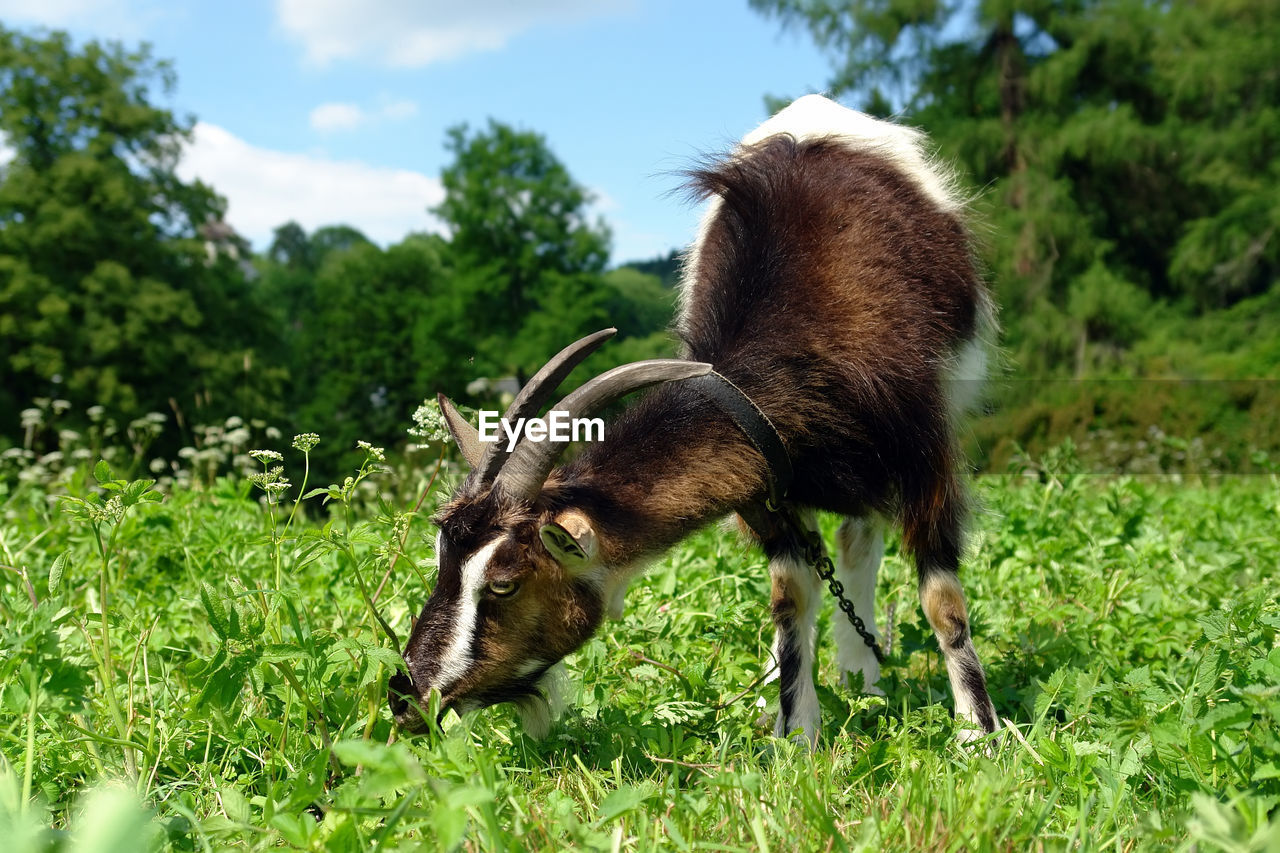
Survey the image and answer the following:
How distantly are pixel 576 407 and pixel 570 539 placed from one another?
13.7 inches

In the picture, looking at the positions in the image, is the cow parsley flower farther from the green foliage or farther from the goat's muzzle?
the green foliage

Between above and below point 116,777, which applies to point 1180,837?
below

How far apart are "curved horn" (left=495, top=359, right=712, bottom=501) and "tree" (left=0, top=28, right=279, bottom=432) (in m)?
21.2

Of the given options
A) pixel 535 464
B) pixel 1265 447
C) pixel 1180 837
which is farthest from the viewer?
pixel 1265 447

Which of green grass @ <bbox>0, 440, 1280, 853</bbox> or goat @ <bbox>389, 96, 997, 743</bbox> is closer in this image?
green grass @ <bbox>0, 440, 1280, 853</bbox>

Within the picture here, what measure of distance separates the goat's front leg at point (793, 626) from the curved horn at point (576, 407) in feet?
3.17

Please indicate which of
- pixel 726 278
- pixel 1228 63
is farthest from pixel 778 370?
pixel 1228 63

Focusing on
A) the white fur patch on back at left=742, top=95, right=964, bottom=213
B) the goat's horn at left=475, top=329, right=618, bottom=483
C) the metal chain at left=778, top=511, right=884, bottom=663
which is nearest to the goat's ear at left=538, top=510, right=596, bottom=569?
the goat's horn at left=475, top=329, right=618, bottom=483

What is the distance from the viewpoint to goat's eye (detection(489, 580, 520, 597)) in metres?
2.56

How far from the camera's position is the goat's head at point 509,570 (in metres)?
2.56

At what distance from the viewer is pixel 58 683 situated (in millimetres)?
2199

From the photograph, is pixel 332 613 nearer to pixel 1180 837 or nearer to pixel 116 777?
pixel 116 777

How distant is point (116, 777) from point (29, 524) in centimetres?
301

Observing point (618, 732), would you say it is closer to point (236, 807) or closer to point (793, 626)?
point (793, 626)
